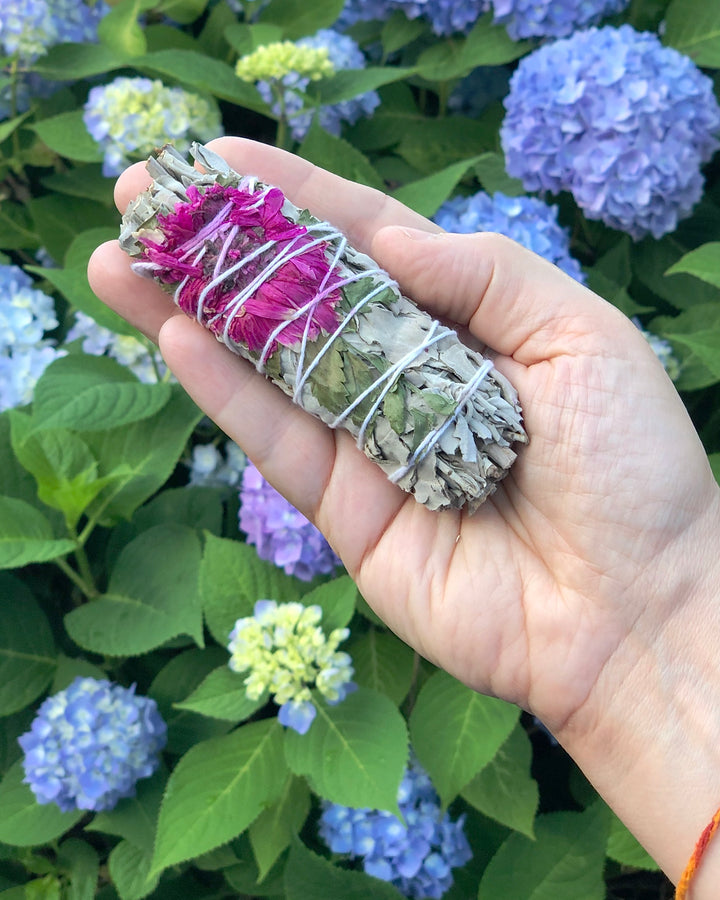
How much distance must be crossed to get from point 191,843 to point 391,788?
319 mm

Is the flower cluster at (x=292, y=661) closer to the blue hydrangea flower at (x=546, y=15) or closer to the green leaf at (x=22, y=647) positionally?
the green leaf at (x=22, y=647)

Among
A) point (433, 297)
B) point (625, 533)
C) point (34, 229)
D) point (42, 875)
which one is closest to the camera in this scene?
point (625, 533)

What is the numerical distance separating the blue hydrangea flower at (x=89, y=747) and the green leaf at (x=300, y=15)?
1519 millimetres

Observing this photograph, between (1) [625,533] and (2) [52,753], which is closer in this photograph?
(1) [625,533]

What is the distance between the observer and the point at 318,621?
1.34 meters

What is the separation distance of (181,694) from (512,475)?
75cm

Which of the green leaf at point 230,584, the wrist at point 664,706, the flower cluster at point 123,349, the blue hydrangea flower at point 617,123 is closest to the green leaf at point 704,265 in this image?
the blue hydrangea flower at point 617,123

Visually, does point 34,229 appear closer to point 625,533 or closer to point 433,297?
point 433,297

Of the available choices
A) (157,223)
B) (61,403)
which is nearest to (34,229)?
(61,403)

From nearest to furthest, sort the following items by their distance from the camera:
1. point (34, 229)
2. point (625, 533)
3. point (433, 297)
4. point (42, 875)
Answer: point (625, 533) < point (433, 297) < point (42, 875) < point (34, 229)

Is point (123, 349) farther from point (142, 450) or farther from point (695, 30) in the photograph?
point (695, 30)

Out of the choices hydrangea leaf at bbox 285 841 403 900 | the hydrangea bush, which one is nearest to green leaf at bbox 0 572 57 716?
the hydrangea bush

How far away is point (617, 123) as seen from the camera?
1583 mm

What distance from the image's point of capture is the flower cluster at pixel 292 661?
4.13 feet
